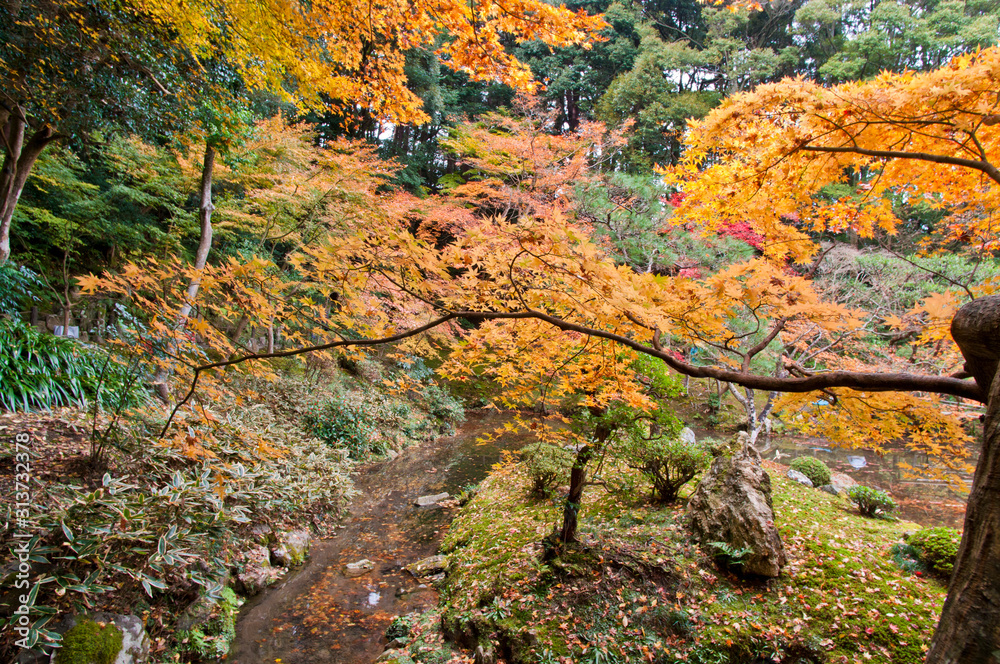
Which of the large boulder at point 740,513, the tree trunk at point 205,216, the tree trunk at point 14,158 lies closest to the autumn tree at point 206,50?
the tree trunk at point 14,158

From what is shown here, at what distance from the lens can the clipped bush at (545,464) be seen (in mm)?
3832

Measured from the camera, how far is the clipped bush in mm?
3832

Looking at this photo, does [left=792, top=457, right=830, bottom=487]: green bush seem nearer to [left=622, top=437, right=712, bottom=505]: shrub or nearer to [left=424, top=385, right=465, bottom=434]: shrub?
[left=622, top=437, right=712, bottom=505]: shrub

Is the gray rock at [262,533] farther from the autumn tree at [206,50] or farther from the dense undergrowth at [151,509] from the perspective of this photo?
the autumn tree at [206,50]

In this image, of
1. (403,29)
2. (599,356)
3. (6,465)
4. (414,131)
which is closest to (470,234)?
(599,356)

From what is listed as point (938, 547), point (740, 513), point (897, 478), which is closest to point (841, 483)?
point (897, 478)

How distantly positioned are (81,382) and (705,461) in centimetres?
739

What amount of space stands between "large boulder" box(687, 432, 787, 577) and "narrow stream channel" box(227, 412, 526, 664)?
9.33 ft

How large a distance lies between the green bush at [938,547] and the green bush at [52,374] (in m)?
7.29

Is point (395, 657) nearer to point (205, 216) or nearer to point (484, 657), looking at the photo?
point (484, 657)

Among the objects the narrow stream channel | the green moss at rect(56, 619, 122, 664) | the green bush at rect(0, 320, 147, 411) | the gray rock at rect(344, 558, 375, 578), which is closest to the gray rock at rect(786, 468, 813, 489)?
the narrow stream channel

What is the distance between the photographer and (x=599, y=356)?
302cm

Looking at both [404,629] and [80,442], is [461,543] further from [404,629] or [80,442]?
[80,442]

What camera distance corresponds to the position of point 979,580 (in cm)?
126
